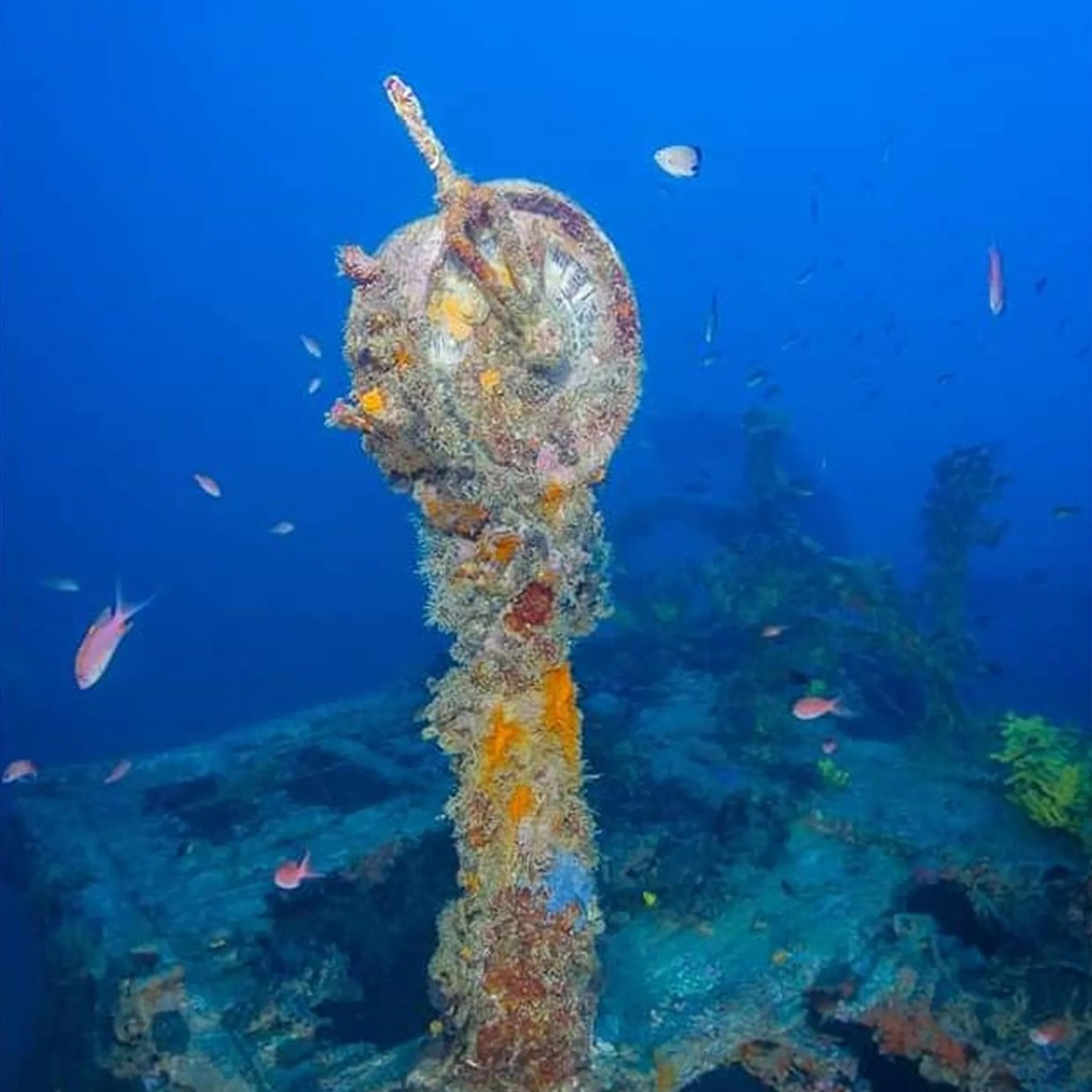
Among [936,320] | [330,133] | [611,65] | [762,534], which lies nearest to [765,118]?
[611,65]

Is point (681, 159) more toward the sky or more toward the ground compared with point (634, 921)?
more toward the sky

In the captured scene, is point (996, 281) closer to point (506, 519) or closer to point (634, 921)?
point (634, 921)

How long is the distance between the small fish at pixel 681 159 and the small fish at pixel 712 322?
8.11 ft

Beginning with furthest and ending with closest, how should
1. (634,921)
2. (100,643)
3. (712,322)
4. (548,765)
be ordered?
1. (712,322)
2. (100,643)
3. (634,921)
4. (548,765)

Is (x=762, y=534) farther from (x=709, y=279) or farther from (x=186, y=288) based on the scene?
(x=186, y=288)

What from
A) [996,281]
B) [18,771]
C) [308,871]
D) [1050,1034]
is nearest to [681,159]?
[996,281]

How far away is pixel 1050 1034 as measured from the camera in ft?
18.3

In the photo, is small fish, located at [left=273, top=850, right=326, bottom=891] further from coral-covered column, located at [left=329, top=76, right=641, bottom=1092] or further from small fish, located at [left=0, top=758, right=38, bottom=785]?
small fish, located at [left=0, top=758, right=38, bottom=785]

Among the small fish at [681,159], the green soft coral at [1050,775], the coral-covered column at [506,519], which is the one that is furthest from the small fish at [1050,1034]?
the small fish at [681,159]

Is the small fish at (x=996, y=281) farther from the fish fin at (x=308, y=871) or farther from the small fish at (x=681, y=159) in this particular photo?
the fish fin at (x=308, y=871)

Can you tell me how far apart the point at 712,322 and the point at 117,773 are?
9.12 meters

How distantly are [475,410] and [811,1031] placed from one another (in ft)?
14.6

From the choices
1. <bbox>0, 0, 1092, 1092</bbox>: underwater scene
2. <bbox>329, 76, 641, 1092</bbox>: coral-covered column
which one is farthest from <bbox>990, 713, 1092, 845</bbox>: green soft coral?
<bbox>329, 76, 641, 1092</bbox>: coral-covered column

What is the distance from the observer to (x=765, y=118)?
158 metres
